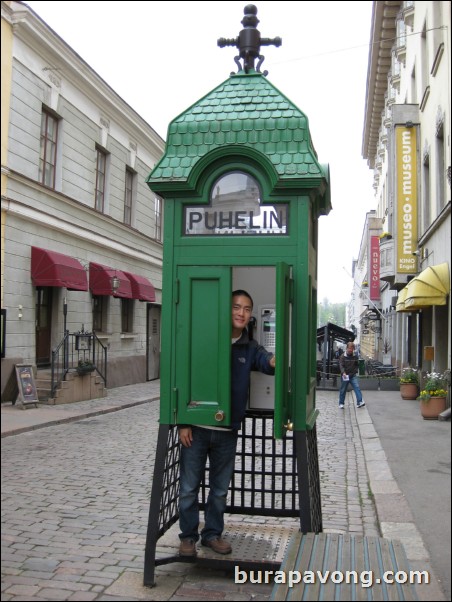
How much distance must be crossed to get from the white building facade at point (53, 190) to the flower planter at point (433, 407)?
108 centimetres

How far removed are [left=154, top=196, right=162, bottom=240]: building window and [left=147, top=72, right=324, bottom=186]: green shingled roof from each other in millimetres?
325

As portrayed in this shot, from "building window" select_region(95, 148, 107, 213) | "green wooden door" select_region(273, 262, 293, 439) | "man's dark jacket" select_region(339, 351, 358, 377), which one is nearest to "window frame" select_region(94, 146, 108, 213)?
"building window" select_region(95, 148, 107, 213)

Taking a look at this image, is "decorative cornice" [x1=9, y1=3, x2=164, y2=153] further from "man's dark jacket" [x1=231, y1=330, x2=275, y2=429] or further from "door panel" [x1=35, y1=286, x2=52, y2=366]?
"man's dark jacket" [x1=231, y1=330, x2=275, y2=429]

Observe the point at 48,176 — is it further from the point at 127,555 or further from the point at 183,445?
the point at 127,555

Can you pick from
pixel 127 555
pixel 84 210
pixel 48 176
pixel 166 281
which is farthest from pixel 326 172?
A: pixel 127 555

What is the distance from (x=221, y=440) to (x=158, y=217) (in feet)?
5.15

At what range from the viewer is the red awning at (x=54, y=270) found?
208 cm

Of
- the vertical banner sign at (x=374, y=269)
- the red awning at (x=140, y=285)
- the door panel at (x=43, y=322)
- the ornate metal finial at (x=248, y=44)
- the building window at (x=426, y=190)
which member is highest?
the vertical banner sign at (x=374, y=269)

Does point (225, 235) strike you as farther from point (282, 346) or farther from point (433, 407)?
point (433, 407)

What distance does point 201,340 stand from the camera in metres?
3.89

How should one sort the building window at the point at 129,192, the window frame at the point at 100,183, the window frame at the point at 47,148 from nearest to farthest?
the window frame at the point at 47,148 → the window frame at the point at 100,183 → the building window at the point at 129,192

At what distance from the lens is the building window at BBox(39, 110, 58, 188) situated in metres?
2.21

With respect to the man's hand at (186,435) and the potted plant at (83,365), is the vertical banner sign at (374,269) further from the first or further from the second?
the man's hand at (186,435)
